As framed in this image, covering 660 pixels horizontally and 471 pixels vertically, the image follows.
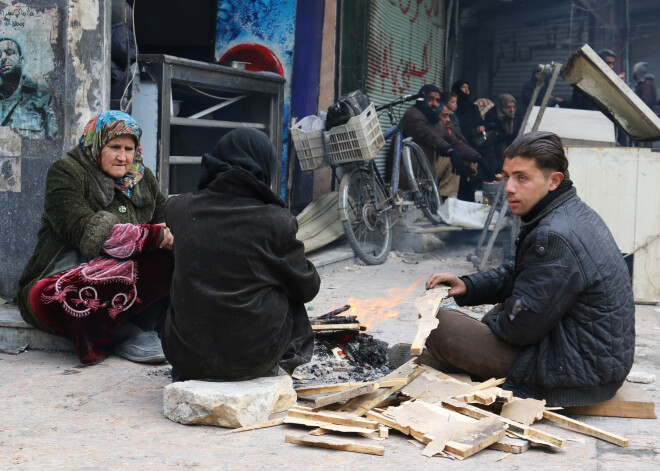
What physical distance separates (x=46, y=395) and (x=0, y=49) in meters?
2.57

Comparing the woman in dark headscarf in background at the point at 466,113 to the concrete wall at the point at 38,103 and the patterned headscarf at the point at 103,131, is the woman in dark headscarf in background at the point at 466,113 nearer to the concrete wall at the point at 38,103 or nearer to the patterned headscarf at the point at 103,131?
the concrete wall at the point at 38,103

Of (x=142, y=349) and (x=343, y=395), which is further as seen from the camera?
(x=142, y=349)

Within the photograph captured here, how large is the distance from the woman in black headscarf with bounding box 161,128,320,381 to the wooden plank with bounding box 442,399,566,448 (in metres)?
0.85

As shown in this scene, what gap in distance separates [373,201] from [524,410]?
522cm

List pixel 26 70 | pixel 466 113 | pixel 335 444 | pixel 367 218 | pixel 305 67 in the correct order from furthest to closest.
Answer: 1. pixel 466 113
2. pixel 305 67
3. pixel 367 218
4. pixel 26 70
5. pixel 335 444

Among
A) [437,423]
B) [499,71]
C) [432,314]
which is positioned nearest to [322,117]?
[432,314]

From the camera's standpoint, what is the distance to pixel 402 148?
363 inches

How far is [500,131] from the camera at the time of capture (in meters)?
11.8

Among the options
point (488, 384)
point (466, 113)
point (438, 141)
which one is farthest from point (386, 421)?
point (466, 113)

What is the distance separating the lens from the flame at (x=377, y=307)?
586 cm

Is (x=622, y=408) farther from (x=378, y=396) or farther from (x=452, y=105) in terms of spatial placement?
(x=452, y=105)

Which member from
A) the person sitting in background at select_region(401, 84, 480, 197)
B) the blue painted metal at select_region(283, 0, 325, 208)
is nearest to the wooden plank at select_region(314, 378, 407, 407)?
the blue painted metal at select_region(283, 0, 325, 208)

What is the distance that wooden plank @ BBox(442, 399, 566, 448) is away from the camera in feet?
10.3

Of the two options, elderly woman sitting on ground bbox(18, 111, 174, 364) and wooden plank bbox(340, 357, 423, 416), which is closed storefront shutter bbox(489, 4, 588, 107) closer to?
elderly woman sitting on ground bbox(18, 111, 174, 364)
